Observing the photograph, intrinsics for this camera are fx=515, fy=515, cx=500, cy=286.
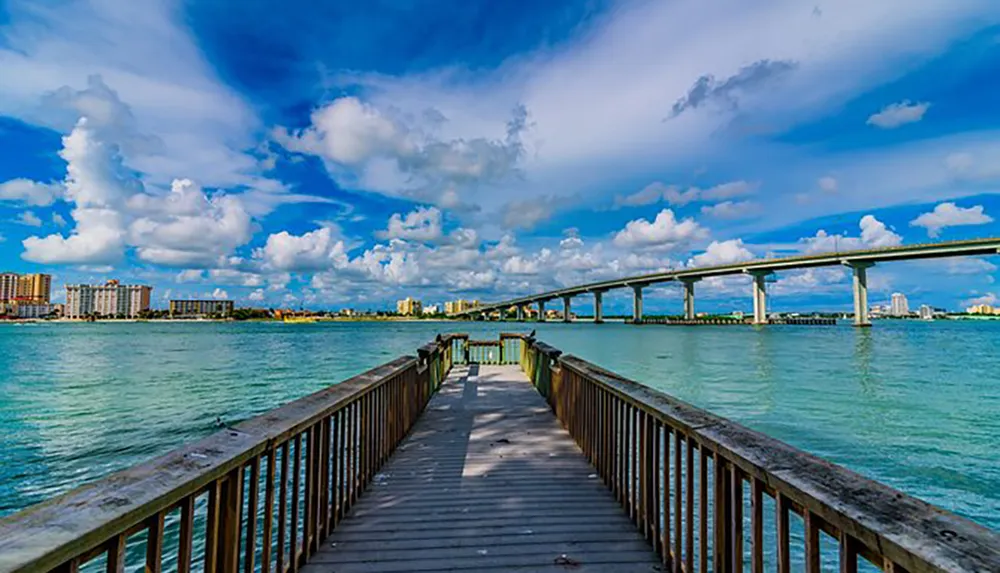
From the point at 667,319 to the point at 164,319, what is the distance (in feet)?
474

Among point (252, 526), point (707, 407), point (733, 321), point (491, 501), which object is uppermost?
point (252, 526)

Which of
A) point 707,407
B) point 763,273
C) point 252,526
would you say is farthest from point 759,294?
point 252,526


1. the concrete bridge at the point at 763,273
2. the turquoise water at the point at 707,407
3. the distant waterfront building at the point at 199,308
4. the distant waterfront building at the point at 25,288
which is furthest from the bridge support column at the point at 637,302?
the distant waterfront building at the point at 25,288

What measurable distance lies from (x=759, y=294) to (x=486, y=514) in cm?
7576

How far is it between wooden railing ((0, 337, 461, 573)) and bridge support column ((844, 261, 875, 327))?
221ft

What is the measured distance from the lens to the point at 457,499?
391 centimetres

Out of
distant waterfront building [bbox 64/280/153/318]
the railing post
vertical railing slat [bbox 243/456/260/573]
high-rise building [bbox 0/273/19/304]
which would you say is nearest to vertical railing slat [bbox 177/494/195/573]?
the railing post

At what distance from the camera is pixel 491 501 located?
3881 mm

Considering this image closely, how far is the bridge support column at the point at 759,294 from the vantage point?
222 feet

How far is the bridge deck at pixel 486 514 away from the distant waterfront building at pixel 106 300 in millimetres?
186841

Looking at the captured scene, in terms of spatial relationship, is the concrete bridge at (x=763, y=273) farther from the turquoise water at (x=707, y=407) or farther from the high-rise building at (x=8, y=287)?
the high-rise building at (x=8, y=287)

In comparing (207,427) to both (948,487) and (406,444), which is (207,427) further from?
(948,487)

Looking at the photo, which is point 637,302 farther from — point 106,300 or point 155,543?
point 106,300

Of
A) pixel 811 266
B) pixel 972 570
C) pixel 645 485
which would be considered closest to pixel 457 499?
pixel 645 485
